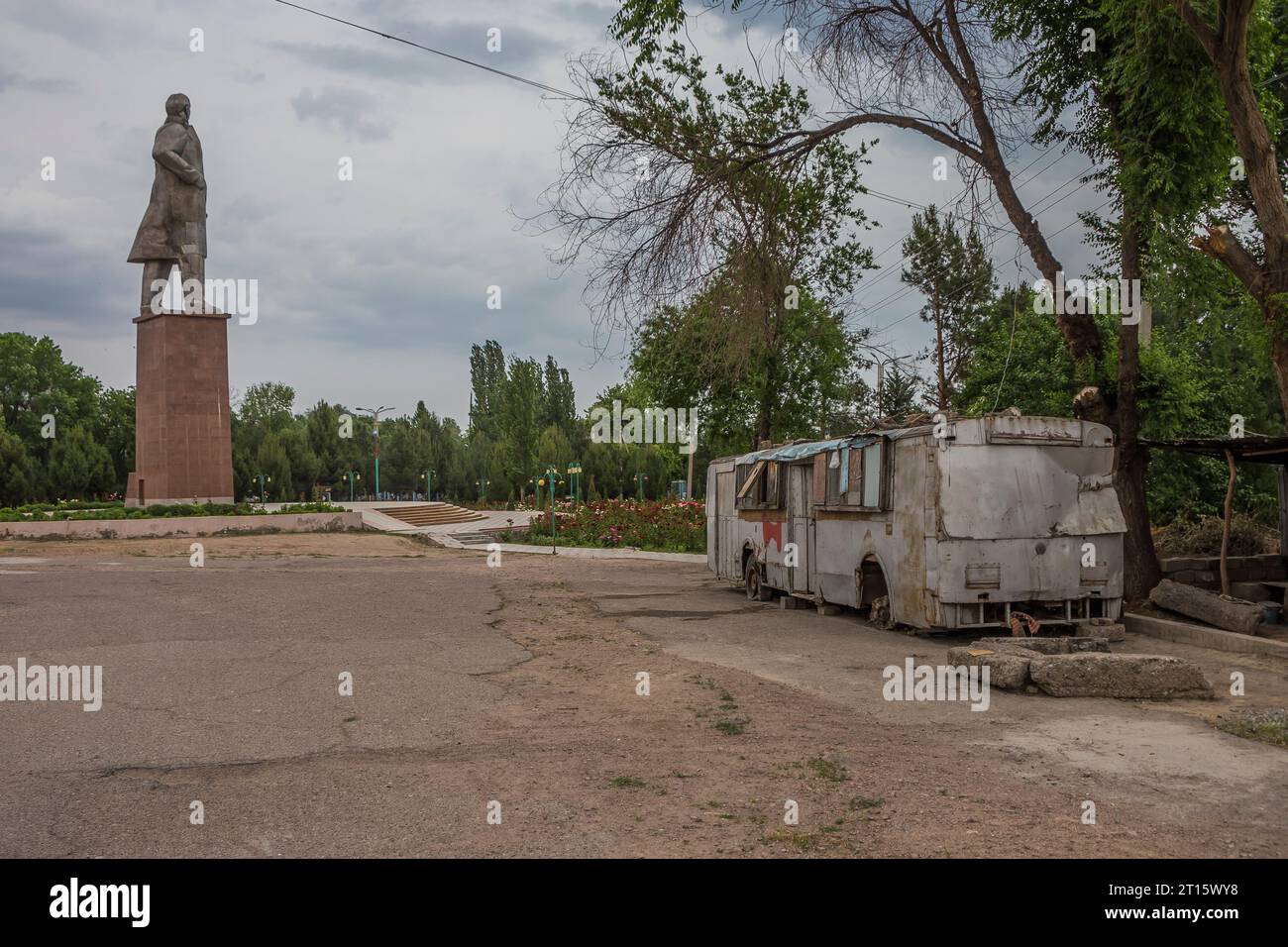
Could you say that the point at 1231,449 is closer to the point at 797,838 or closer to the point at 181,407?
the point at 797,838

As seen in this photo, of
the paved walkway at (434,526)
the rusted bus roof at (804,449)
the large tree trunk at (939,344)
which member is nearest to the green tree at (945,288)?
the large tree trunk at (939,344)

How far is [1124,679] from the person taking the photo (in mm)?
9297

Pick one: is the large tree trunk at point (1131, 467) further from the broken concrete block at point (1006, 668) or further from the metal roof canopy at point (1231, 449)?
the broken concrete block at point (1006, 668)

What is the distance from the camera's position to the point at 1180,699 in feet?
30.4

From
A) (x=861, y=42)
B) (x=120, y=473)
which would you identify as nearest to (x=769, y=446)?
(x=861, y=42)

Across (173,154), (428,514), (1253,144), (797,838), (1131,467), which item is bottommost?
(797,838)

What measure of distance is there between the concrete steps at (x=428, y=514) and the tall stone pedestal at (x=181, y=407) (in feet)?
33.2

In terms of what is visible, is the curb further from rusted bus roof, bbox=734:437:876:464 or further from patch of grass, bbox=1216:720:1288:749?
patch of grass, bbox=1216:720:1288:749

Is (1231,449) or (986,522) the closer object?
(986,522)

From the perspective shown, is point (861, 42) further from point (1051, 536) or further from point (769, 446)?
point (1051, 536)

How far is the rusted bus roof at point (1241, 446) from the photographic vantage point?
46.6 feet

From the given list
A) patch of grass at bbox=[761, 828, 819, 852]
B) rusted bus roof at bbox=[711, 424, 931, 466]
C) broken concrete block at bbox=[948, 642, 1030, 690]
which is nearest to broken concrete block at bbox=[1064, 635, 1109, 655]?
broken concrete block at bbox=[948, 642, 1030, 690]

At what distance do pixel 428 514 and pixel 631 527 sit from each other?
15417 millimetres

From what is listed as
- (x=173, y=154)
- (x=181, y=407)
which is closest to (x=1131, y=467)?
(x=181, y=407)
